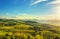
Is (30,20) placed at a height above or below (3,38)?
above

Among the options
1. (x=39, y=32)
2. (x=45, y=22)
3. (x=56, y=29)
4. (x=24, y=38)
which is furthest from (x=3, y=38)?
(x=56, y=29)

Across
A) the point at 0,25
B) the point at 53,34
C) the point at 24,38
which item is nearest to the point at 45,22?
the point at 53,34

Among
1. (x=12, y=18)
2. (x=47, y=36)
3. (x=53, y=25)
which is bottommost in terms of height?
(x=47, y=36)

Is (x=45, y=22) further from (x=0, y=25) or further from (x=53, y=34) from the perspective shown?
(x=0, y=25)

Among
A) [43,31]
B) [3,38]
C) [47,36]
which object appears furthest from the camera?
[43,31]

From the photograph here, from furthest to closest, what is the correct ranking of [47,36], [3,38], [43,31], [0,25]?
1. [0,25]
2. [43,31]
3. [47,36]
4. [3,38]

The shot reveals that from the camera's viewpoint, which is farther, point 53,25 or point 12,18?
point 12,18
